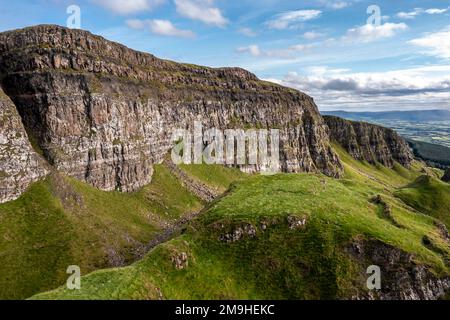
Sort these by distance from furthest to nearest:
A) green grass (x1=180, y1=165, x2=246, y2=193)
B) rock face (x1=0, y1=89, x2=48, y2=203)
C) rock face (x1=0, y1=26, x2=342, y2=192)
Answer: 1. green grass (x1=180, y1=165, x2=246, y2=193)
2. rock face (x1=0, y1=26, x2=342, y2=192)
3. rock face (x1=0, y1=89, x2=48, y2=203)

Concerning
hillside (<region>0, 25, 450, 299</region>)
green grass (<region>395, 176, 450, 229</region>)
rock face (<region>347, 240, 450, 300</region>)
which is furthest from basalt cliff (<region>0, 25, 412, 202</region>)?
green grass (<region>395, 176, 450, 229</region>)

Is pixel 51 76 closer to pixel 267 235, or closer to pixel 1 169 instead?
pixel 1 169

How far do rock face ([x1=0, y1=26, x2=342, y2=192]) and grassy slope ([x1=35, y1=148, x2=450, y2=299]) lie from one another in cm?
5578

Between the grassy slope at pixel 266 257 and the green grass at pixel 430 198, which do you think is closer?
the grassy slope at pixel 266 257

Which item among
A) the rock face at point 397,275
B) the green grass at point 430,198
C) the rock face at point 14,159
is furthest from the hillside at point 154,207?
the green grass at point 430,198

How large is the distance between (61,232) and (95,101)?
44.3 meters

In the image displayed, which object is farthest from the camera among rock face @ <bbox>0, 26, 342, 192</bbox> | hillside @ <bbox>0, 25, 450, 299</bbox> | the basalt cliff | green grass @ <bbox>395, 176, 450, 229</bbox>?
rock face @ <bbox>0, 26, 342, 192</bbox>

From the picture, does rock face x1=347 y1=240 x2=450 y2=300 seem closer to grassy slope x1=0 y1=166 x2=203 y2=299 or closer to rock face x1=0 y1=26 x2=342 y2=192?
grassy slope x1=0 y1=166 x2=203 y2=299

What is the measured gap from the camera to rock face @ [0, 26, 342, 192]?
101 metres

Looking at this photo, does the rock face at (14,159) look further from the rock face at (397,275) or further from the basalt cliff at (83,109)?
the rock face at (397,275)

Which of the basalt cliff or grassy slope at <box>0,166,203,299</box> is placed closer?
grassy slope at <box>0,166,203,299</box>

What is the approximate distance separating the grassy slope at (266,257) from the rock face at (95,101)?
183 ft

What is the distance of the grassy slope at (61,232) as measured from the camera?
69.1 metres

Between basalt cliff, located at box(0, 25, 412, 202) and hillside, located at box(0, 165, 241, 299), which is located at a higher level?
basalt cliff, located at box(0, 25, 412, 202)
